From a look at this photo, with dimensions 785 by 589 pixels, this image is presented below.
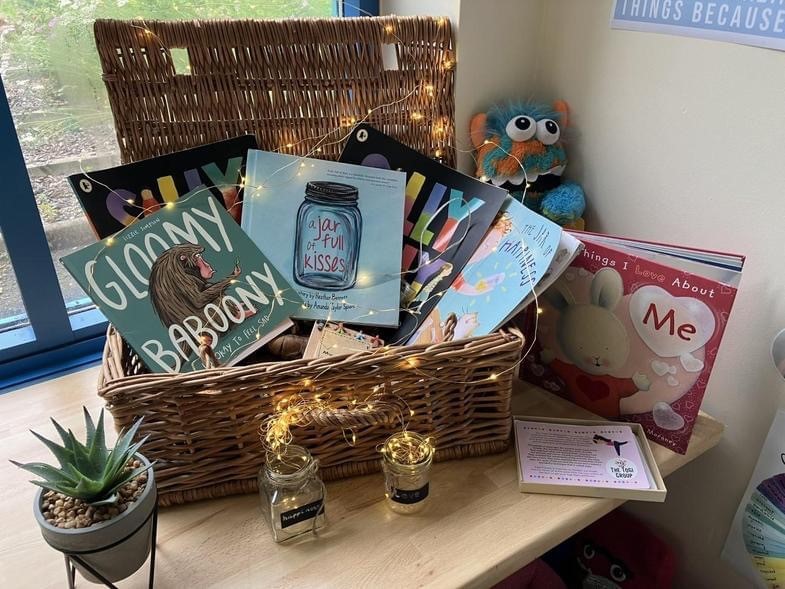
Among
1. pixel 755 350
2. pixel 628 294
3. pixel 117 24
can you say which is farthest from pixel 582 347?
pixel 117 24

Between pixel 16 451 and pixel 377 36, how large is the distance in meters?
0.81

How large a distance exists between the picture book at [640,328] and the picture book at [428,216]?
144mm

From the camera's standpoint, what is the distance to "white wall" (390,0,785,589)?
853mm

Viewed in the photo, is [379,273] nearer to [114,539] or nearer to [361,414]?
[361,414]

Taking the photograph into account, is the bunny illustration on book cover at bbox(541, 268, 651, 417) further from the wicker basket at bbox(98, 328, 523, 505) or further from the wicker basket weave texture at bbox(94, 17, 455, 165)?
the wicker basket weave texture at bbox(94, 17, 455, 165)

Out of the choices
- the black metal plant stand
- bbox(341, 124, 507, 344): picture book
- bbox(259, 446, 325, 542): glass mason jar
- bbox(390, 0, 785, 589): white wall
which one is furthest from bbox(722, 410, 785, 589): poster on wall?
the black metal plant stand

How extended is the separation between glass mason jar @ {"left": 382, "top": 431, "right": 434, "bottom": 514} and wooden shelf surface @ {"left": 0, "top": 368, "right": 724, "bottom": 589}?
0.06ft

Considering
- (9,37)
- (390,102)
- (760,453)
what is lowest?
(760,453)

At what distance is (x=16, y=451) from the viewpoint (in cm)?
93

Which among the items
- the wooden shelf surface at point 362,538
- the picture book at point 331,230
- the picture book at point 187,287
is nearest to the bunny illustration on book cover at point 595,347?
the wooden shelf surface at point 362,538

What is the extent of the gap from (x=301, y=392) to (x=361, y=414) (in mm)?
75

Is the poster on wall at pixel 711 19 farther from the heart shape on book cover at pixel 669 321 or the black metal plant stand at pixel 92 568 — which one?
the black metal plant stand at pixel 92 568

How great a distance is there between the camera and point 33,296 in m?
1.07

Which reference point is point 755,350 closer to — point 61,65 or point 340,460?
point 340,460
